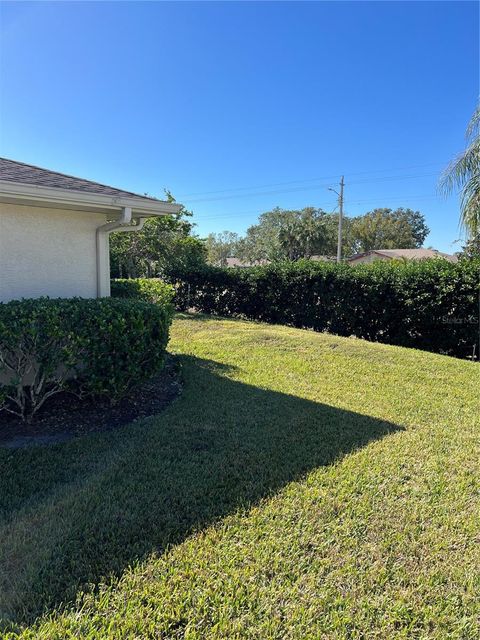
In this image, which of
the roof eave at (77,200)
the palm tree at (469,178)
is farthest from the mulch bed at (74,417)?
the palm tree at (469,178)

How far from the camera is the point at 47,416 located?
15.3 ft

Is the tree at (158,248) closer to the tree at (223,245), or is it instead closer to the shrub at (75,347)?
the shrub at (75,347)

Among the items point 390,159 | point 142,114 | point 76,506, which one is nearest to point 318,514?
point 76,506

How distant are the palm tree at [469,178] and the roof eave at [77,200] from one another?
6588 millimetres

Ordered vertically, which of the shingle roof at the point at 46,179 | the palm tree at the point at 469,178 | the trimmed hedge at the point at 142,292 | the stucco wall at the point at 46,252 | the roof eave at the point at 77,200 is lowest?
the trimmed hedge at the point at 142,292

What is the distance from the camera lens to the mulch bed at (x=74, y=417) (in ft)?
13.6

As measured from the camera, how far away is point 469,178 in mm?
8609

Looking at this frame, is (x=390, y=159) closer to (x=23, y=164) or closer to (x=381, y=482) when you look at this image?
(x=23, y=164)

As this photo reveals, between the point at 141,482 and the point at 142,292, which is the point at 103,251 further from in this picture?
the point at 141,482

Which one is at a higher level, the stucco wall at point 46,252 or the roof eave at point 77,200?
the roof eave at point 77,200

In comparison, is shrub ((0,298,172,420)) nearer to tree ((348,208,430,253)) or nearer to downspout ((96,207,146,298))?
downspout ((96,207,146,298))

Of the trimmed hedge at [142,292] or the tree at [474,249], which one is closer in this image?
the trimmed hedge at [142,292]

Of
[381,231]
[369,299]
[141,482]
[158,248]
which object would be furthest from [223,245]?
[141,482]

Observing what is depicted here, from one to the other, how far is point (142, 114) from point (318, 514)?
51.2ft
